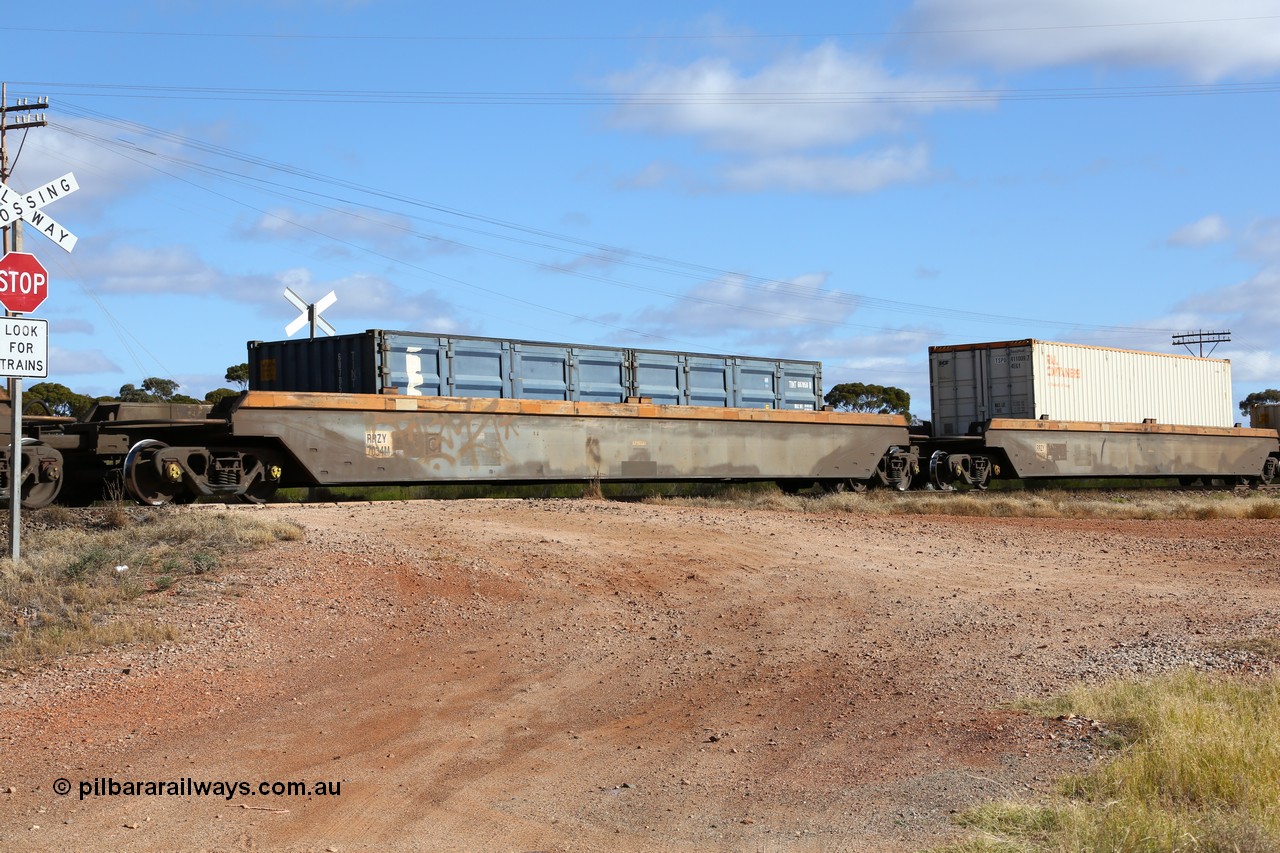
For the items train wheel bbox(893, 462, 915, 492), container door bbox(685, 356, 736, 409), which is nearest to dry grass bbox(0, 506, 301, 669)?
container door bbox(685, 356, 736, 409)

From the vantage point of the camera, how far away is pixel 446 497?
1986 cm

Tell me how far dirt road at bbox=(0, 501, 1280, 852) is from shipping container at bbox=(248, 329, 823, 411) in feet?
15.6

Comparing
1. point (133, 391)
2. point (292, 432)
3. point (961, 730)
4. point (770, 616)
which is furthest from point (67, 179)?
point (133, 391)

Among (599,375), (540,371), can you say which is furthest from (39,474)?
(599,375)

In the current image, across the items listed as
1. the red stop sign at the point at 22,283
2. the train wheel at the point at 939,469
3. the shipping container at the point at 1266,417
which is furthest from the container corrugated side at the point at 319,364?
the shipping container at the point at 1266,417

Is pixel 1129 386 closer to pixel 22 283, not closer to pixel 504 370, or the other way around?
pixel 504 370

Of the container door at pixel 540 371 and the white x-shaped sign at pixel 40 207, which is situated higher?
the white x-shaped sign at pixel 40 207

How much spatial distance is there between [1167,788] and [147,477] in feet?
42.0

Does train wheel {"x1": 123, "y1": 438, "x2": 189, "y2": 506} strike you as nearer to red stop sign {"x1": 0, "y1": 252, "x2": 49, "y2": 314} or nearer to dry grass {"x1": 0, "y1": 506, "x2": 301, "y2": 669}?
dry grass {"x1": 0, "y1": 506, "x2": 301, "y2": 669}

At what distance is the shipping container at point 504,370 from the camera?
17812mm

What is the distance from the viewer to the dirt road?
5301 millimetres

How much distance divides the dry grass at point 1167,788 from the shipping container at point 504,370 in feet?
41.7

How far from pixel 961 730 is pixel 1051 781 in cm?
95

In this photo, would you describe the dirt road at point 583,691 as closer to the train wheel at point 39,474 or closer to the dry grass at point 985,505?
the train wheel at point 39,474
